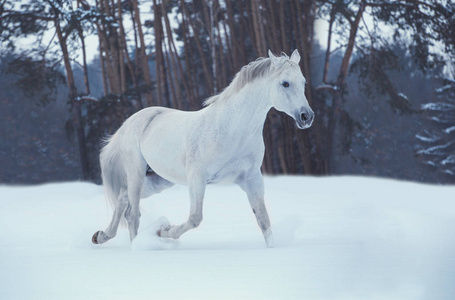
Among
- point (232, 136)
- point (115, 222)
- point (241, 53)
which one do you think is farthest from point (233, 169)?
point (241, 53)

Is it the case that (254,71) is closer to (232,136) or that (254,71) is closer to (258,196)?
(232,136)

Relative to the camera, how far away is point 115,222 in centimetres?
352

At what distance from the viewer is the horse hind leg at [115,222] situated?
3.48 metres

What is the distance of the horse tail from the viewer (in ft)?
12.3

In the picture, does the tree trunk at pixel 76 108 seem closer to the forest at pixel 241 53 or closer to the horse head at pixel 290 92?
the forest at pixel 241 53

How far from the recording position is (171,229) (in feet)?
9.92

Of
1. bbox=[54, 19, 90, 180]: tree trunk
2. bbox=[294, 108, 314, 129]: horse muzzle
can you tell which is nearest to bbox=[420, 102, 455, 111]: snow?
bbox=[54, 19, 90, 180]: tree trunk

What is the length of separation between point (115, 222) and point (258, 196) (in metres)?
1.01

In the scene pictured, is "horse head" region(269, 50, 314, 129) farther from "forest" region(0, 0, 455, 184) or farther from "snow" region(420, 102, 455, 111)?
"snow" region(420, 102, 455, 111)

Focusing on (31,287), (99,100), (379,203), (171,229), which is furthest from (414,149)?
(31,287)

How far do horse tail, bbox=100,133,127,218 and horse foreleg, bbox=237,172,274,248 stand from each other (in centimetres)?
106

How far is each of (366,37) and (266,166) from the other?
2806 mm

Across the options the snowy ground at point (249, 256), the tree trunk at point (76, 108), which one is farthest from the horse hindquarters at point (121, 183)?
the tree trunk at point (76, 108)

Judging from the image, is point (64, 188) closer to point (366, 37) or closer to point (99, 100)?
point (99, 100)
